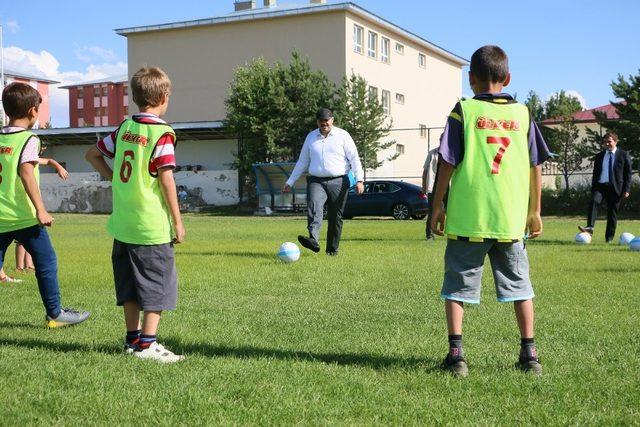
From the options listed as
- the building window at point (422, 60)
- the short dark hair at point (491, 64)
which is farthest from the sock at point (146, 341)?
the building window at point (422, 60)

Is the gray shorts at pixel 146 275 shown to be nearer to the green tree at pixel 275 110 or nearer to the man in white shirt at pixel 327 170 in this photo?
the man in white shirt at pixel 327 170

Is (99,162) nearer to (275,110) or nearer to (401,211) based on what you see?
(401,211)

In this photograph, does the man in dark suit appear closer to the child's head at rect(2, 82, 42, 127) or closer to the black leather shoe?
the black leather shoe

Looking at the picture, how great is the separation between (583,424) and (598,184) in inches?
436

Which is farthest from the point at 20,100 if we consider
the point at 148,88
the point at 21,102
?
the point at 148,88

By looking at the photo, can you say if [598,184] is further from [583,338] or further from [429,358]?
[429,358]

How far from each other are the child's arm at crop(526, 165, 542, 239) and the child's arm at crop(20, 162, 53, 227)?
3389 millimetres

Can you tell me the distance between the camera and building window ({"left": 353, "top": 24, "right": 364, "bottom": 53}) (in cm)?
4256

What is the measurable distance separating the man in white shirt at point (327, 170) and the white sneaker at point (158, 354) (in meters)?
6.11

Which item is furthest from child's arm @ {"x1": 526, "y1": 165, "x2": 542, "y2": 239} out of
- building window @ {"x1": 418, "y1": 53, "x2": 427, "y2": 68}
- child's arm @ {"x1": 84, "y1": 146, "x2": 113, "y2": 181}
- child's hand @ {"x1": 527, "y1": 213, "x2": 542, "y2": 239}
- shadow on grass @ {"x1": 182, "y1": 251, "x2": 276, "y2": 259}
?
building window @ {"x1": 418, "y1": 53, "x2": 427, "y2": 68}

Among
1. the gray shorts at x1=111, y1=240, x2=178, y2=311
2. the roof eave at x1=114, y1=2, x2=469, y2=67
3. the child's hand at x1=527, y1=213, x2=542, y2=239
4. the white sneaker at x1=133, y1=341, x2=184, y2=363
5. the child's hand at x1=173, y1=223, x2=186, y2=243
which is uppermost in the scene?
the roof eave at x1=114, y1=2, x2=469, y2=67

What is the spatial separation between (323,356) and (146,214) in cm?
140

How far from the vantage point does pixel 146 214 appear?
4492 mm

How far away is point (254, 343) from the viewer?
5004 mm
